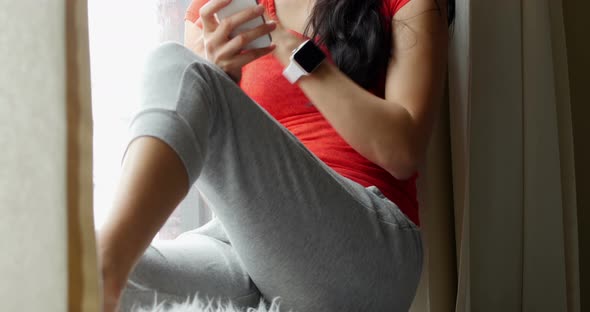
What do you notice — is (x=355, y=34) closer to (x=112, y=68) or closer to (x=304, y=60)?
(x=304, y=60)

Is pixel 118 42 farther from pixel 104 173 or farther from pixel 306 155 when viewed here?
pixel 306 155

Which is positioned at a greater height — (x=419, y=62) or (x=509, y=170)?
(x=419, y=62)

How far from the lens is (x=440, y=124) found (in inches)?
57.6

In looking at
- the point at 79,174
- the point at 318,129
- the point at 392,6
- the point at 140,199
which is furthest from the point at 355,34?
the point at 79,174

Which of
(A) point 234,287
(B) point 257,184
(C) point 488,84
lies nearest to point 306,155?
(B) point 257,184

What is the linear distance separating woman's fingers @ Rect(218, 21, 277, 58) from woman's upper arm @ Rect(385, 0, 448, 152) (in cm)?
24

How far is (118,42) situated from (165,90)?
577 mm

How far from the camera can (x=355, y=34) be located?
1222 mm

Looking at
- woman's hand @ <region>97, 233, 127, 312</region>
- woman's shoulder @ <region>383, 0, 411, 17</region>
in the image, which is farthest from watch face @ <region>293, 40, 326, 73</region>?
woman's hand @ <region>97, 233, 127, 312</region>

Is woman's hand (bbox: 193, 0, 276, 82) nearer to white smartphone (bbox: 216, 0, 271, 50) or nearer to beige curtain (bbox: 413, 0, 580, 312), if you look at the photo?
white smartphone (bbox: 216, 0, 271, 50)

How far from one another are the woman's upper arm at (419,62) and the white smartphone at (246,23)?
0.79ft

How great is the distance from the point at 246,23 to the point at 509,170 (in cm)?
65

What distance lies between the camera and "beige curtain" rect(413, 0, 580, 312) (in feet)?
4.34

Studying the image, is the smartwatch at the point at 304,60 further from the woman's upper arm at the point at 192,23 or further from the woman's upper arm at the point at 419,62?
the woman's upper arm at the point at 192,23
